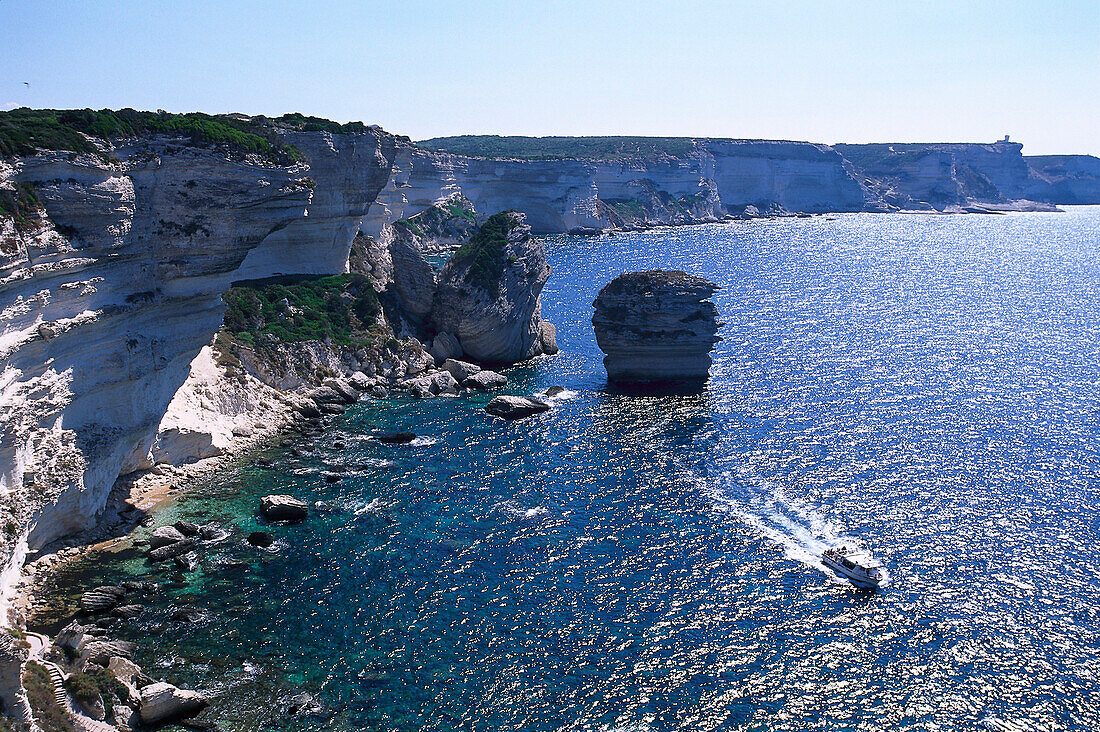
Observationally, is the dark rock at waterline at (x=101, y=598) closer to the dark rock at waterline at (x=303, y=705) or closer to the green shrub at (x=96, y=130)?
the dark rock at waterline at (x=303, y=705)

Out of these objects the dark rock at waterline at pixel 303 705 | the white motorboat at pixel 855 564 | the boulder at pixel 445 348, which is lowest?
the dark rock at waterline at pixel 303 705

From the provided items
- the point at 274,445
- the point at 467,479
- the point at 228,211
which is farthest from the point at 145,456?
the point at 467,479

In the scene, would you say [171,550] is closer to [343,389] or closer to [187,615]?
[187,615]

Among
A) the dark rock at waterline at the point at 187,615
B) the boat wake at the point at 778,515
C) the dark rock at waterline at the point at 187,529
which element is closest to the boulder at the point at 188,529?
the dark rock at waterline at the point at 187,529

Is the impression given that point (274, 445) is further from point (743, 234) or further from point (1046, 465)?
point (743, 234)

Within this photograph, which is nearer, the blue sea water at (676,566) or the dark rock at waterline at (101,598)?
the blue sea water at (676,566)

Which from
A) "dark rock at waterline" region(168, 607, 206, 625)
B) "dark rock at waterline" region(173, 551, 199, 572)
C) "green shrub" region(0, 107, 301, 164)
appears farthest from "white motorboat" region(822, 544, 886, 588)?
"green shrub" region(0, 107, 301, 164)

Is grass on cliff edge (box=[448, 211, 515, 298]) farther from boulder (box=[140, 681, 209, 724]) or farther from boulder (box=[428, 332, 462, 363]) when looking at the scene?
boulder (box=[140, 681, 209, 724])
